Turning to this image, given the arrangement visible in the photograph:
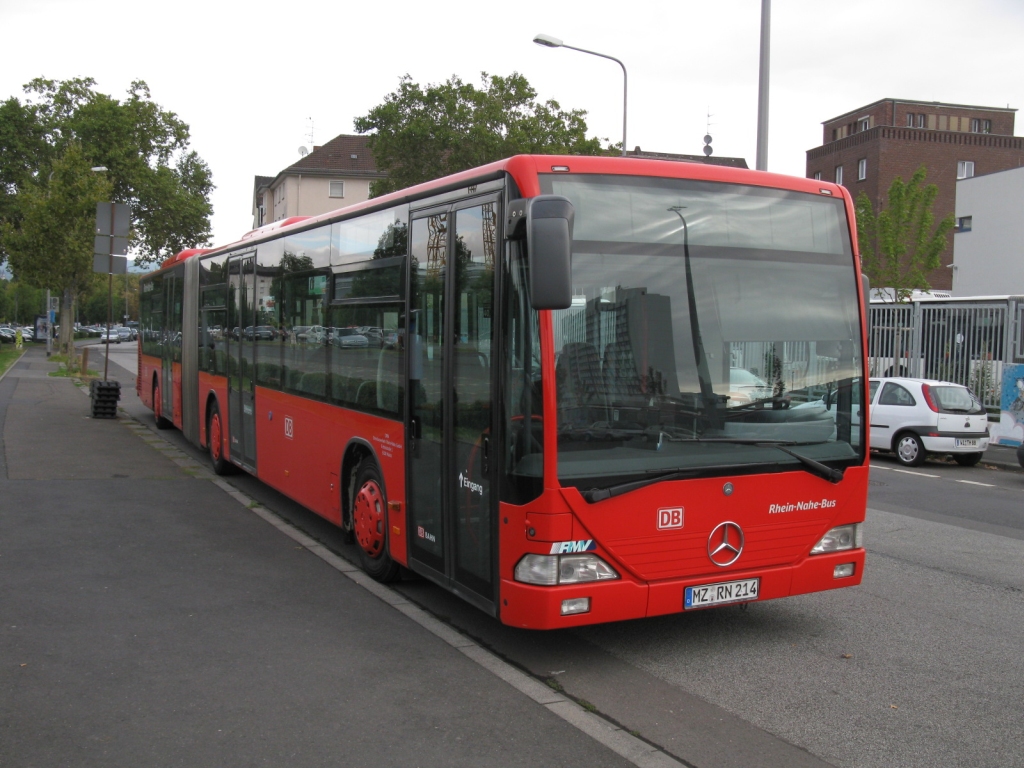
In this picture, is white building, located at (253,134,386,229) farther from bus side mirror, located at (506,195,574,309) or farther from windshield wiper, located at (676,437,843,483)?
bus side mirror, located at (506,195,574,309)

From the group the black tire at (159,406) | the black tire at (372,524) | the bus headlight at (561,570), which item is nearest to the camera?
the bus headlight at (561,570)

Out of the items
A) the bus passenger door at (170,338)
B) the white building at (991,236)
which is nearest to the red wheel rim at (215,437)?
the bus passenger door at (170,338)

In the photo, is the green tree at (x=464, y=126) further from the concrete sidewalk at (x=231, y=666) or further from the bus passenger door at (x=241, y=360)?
the concrete sidewalk at (x=231, y=666)

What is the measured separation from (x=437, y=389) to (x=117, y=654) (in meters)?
2.38

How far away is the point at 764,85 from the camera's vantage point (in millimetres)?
15617

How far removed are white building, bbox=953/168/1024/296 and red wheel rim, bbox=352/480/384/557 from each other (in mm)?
38762

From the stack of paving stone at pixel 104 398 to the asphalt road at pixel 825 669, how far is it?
1436 centimetres

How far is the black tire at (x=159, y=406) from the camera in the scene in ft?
58.4

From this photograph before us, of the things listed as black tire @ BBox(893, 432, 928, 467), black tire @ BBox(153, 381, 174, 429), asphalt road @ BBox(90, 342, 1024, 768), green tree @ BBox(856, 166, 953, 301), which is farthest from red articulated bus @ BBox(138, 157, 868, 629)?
green tree @ BBox(856, 166, 953, 301)

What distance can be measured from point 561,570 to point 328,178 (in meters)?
68.7

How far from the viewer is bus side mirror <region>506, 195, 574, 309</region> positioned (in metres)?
4.74

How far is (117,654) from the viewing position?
18.4 ft

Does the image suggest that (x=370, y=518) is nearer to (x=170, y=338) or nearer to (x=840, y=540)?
(x=840, y=540)

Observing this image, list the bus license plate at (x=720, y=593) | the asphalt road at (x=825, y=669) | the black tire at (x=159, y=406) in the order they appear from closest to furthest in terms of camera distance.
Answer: the asphalt road at (x=825, y=669)
the bus license plate at (x=720, y=593)
the black tire at (x=159, y=406)
